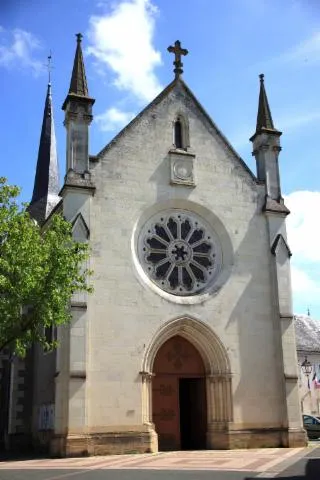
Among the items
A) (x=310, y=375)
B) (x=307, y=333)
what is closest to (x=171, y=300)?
(x=310, y=375)

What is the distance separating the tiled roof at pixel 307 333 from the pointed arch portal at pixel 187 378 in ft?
61.8

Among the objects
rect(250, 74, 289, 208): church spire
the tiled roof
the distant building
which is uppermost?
rect(250, 74, 289, 208): church spire

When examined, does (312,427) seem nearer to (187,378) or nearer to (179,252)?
(187,378)

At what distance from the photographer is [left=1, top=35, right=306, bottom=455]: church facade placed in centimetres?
1928

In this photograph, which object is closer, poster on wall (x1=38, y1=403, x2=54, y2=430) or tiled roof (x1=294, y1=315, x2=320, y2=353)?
poster on wall (x1=38, y1=403, x2=54, y2=430)

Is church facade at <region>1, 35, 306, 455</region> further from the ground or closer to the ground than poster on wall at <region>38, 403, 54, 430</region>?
further from the ground

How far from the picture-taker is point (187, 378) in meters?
22.3

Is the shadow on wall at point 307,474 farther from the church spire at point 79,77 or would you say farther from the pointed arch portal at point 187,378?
the church spire at point 79,77

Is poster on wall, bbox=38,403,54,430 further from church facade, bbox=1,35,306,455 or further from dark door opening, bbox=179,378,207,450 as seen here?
dark door opening, bbox=179,378,207,450

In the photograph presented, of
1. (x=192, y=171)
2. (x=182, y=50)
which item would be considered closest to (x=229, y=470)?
(x=192, y=171)

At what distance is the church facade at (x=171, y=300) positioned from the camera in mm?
19281

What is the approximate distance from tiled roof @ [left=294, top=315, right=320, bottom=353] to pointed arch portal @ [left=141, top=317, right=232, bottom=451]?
18.8 metres

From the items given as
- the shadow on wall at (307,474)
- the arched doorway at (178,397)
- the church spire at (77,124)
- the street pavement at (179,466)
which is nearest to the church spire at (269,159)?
the arched doorway at (178,397)

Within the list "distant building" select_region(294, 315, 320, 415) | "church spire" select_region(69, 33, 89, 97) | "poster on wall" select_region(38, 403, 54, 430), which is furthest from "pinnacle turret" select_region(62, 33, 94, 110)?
"distant building" select_region(294, 315, 320, 415)
